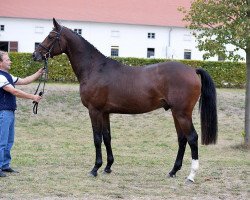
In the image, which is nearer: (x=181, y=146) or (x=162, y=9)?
(x=181, y=146)

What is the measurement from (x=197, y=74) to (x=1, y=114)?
3.10 meters

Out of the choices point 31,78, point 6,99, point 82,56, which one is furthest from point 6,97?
point 82,56

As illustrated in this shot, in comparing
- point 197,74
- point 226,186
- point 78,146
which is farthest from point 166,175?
point 78,146

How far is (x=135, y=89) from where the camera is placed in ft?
28.3

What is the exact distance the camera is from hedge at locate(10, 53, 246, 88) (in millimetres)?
25766

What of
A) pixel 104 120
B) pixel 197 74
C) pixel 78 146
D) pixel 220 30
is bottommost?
pixel 78 146

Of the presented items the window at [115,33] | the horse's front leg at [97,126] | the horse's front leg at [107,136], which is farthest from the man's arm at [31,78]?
the window at [115,33]

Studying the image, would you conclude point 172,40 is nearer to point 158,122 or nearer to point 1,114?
point 158,122

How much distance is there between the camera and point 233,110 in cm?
1919

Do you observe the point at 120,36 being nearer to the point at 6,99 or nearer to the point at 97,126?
the point at 97,126

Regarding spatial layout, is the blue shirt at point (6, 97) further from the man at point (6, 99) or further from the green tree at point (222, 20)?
the green tree at point (222, 20)

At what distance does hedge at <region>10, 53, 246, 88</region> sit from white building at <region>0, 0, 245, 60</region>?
18.7m

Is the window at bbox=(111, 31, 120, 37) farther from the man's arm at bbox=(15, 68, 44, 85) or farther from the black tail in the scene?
the black tail

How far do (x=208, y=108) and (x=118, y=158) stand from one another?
9.02 feet
